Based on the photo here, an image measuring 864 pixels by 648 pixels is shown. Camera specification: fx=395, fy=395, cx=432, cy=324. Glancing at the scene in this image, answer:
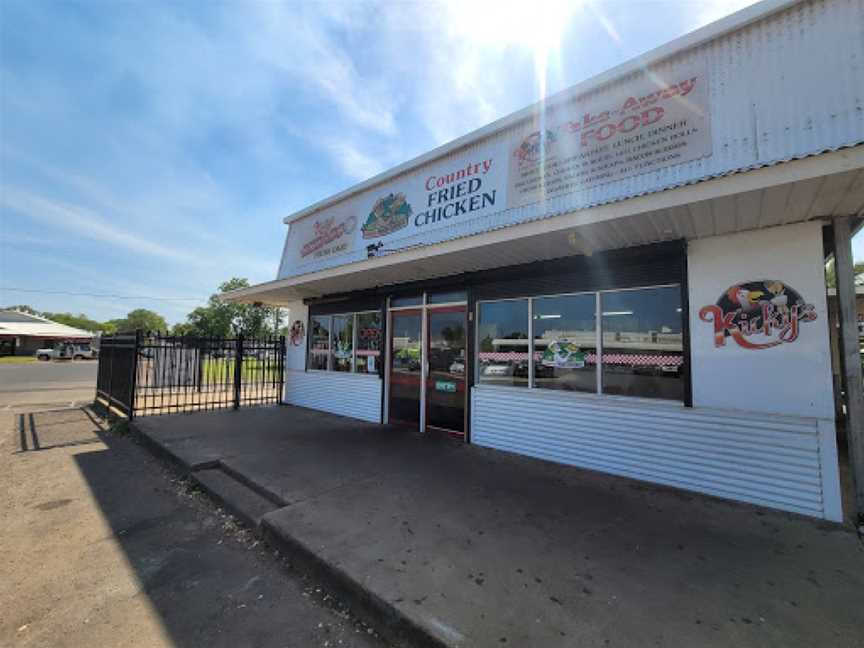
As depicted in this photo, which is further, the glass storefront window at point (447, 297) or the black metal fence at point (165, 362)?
the black metal fence at point (165, 362)

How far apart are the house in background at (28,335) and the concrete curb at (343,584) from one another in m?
48.2

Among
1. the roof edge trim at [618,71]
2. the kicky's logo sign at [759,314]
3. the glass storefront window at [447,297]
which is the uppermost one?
the roof edge trim at [618,71]

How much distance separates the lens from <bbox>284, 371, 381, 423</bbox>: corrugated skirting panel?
27.2 ft

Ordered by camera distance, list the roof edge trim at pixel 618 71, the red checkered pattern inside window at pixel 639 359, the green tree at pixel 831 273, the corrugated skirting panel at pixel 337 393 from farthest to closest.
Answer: the corrugated skirting panel at pixel 337 393, the red checkered pattern inside window at pixel 639 359, the roof edge trim at pixel 618 71, the green tree at pixel 831 273

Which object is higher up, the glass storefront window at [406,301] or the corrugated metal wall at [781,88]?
the corrugated metal wall at [781,88]

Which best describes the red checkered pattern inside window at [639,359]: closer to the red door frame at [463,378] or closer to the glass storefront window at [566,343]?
the glass storefront window at [566,343]

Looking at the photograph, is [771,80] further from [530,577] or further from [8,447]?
[8,447]

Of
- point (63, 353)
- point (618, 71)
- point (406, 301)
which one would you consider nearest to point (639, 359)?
point (618, 71)

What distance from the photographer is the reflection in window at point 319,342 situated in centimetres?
976

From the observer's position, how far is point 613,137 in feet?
17.1

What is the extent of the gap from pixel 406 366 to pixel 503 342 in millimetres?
2266

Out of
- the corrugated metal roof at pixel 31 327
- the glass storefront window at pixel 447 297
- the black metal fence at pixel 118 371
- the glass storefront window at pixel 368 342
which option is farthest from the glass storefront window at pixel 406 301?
the corrugated metal roof at pixel 31 327

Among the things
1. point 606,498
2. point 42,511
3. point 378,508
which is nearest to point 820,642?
point 606,498

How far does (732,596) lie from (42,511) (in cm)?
637
